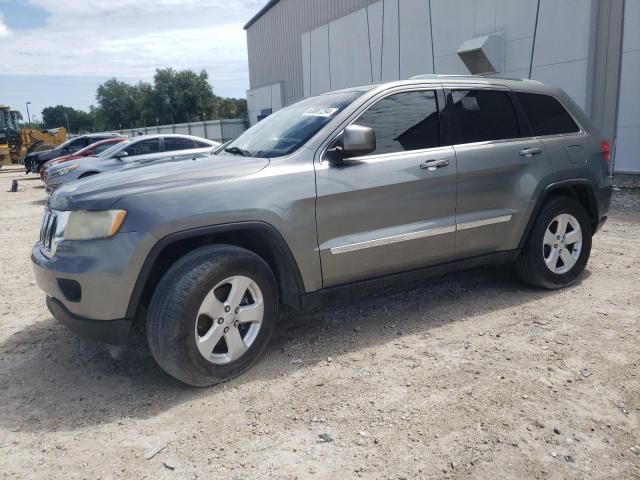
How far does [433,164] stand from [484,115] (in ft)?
2.63

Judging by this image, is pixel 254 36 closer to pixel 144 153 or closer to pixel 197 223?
pixel 144 153

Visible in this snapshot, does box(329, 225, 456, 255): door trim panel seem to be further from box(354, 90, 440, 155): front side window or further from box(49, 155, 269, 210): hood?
box(49, 155, 269, 210): hood

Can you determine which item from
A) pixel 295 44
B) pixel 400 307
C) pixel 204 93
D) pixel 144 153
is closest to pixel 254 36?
pixel 295 44

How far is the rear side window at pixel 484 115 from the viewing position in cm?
418

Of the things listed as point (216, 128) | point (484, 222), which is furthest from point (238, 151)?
point (216, 128)

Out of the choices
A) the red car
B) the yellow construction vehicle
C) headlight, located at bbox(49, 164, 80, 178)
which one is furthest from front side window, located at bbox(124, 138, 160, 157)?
the yellow construction vehicle

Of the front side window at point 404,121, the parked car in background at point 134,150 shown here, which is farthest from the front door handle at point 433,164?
the parked car in background at point 134,150

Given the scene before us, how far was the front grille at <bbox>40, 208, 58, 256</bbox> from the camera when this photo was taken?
3.26m

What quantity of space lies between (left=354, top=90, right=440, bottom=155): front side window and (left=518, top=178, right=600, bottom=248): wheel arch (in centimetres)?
115

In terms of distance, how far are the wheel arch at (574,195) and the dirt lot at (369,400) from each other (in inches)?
26.5

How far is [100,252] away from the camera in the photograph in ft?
9.64

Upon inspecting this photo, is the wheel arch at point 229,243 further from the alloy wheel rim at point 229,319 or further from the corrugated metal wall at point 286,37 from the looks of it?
the corrugated metal wall at point 286,37

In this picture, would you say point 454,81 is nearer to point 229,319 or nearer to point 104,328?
point 229,319

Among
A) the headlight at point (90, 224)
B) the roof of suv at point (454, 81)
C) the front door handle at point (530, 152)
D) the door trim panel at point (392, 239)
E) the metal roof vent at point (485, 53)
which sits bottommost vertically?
the door trim panel at point (392, 239)
